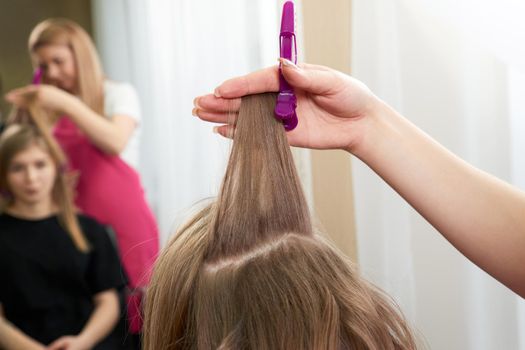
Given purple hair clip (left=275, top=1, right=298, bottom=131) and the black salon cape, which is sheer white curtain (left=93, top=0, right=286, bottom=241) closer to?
the black salon cape

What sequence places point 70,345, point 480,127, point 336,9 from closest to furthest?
1. point 480,127
2. point 336,9
3. point 70,345

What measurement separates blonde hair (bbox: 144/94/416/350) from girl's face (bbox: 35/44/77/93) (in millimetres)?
1050

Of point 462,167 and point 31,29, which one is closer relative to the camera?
point 462,167

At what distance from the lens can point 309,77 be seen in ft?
2.17

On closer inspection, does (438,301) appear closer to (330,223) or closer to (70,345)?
(330,223)

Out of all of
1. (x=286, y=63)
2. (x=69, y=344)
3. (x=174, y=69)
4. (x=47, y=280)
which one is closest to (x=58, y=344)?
(x=69, y=344)

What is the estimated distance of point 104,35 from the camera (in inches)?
72.7

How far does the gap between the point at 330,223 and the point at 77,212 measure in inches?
27.2

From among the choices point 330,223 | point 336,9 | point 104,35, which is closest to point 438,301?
point 330,223

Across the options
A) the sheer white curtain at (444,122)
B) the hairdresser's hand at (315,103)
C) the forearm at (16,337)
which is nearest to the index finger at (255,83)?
the hairdresser's hand at (315,103)

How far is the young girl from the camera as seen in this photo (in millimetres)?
1519

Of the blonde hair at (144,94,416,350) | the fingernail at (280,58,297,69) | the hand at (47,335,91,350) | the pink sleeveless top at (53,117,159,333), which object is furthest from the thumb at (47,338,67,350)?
the fingernail at (280,58,297,69)

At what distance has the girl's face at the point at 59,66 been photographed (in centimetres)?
163

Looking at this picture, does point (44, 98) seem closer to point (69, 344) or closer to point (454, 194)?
point (69, 344)
